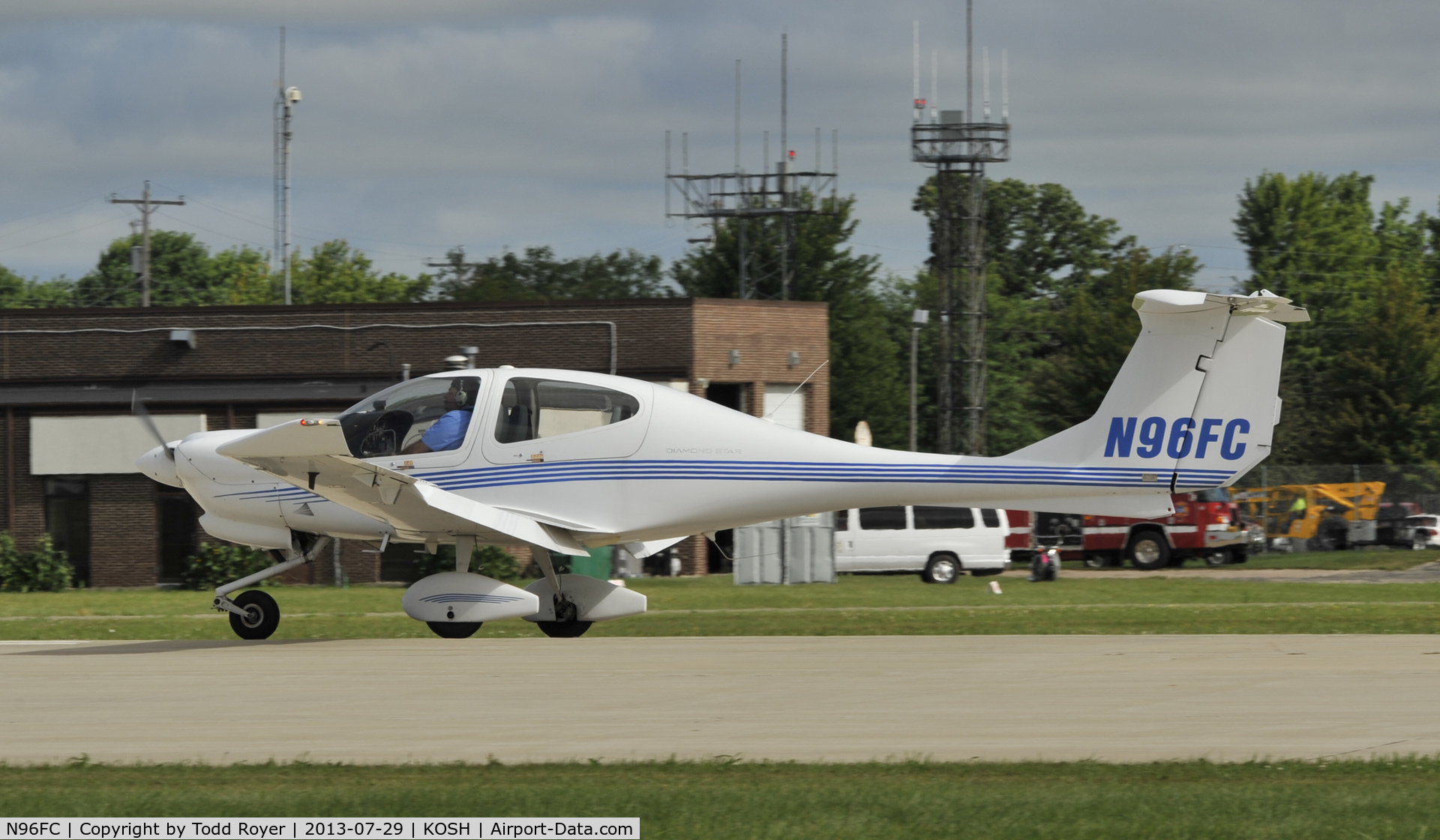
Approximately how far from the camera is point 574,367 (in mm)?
33562

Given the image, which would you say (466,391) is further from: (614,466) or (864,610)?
(864,610)

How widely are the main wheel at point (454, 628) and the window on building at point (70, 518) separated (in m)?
21.6

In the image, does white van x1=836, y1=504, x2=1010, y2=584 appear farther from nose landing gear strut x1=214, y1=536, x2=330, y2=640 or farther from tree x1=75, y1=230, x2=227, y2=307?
tree x1=75, y1=230, x2=227, y2=307

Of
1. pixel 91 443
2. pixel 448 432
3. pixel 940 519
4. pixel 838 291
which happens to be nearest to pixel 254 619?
pixel 448 432

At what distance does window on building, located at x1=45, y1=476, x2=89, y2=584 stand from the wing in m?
21.3

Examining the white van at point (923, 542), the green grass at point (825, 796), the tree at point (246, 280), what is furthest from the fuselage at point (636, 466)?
the tree at point (246, 280)

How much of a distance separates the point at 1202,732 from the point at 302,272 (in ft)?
309

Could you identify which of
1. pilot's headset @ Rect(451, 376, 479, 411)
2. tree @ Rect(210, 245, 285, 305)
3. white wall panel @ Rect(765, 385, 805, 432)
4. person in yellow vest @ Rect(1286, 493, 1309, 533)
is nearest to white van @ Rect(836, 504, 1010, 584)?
white wall panel @ Rect(765, 385, 805, 432)

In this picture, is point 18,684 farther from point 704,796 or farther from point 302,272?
point 302,272

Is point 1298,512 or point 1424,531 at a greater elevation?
point 1298,512

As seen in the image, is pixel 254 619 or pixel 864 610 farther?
pixel 864 610

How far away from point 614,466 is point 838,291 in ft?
161

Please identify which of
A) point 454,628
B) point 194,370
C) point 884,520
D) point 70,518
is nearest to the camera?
point 454,628

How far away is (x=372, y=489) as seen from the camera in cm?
1465
